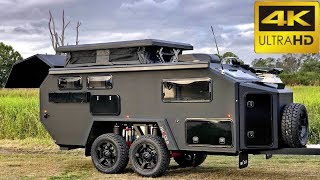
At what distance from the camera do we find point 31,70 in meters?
13.7

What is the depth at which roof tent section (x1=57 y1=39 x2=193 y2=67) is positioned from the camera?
11.5m

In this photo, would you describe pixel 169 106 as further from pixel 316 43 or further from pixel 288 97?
pixel 316 43

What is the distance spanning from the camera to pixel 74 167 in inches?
499

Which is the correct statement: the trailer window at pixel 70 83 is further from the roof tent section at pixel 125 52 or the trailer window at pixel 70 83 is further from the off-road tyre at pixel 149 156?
the off-road tyre at pixel 149 156

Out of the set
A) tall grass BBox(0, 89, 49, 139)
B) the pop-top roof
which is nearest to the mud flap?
the pop-top roof

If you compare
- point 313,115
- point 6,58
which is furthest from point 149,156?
point 6,58

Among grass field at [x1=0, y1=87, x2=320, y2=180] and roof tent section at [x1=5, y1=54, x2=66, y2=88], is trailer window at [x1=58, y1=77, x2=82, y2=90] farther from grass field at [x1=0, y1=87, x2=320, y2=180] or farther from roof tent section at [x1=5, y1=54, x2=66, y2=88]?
grass field at [x1=0, y1=87, x2=320, y2=180]

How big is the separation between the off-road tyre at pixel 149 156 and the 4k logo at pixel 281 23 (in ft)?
16.0

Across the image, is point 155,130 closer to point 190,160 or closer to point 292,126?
point 190,160

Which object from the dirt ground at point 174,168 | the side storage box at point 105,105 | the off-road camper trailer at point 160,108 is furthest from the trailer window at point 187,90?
the dirt ground at point 174,168

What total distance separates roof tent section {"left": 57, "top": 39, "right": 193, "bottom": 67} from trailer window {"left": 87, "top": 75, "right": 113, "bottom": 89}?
1.07 ft

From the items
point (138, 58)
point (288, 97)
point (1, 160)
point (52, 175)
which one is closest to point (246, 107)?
point (288, 97)

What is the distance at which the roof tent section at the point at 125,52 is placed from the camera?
1155cm

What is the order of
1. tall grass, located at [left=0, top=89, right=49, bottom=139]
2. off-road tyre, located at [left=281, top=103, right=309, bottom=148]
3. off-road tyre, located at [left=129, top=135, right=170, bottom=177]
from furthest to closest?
tall grass, located at [left=0, top=89, right=49, bottom=139] → off-road tyre, located at [left=129, top=135, right=170, bottom=177] → off-road tyre, located at [left=281, top=103, right=309, bottom=148]
